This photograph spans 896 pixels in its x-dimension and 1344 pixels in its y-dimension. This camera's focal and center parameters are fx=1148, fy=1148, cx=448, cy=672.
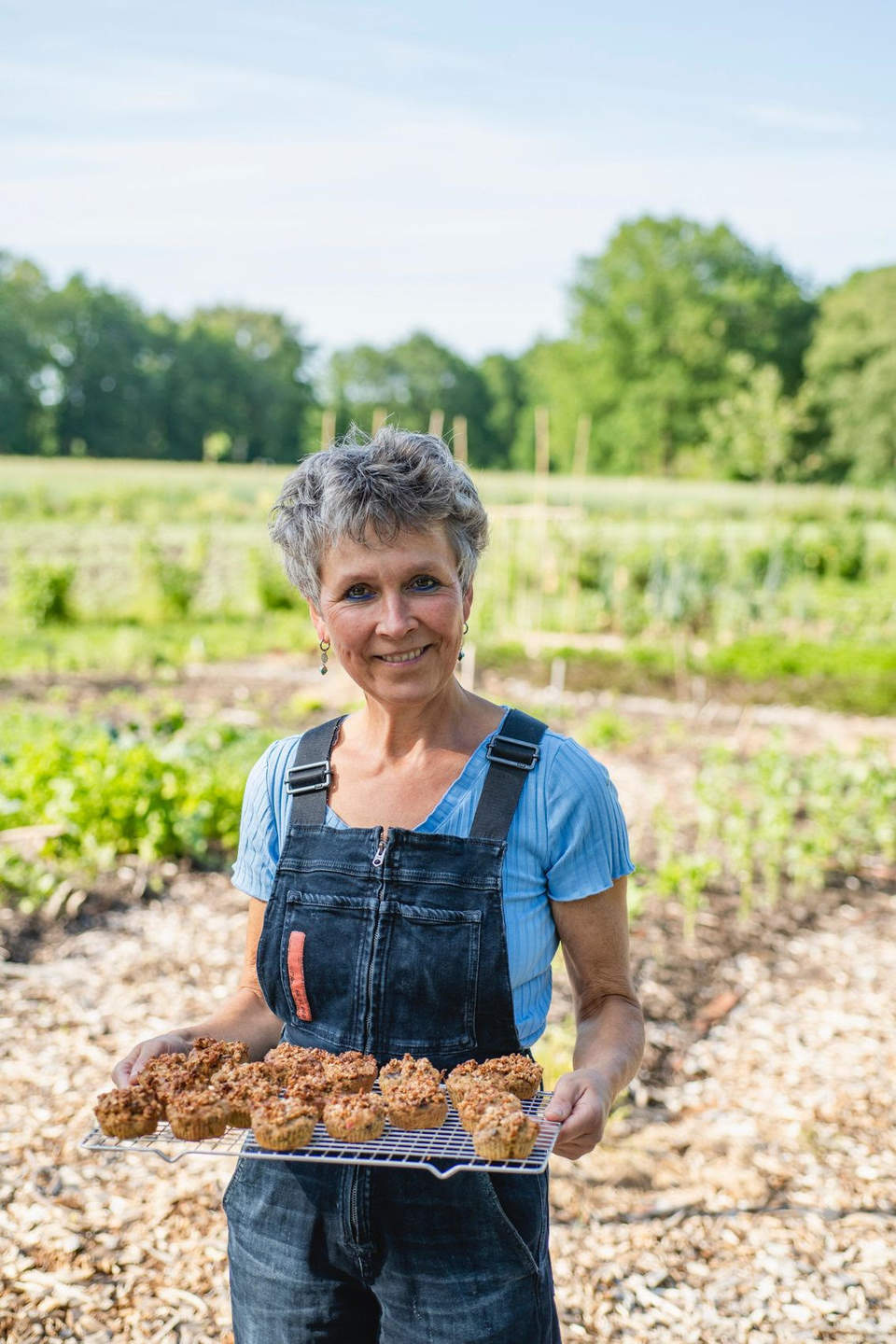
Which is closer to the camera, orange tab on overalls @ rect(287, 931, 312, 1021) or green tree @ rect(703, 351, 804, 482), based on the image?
orange tab on overalls @ rect(287, 931, 312, 1021)

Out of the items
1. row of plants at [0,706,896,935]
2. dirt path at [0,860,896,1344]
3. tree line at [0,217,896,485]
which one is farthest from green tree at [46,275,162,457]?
dirt path at [0,860,896,1344]

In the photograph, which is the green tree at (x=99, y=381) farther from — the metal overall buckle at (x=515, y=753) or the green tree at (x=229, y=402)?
the metal overall buckle at (x=515, y=753)

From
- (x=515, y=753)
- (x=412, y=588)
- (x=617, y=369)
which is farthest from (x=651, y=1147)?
(x=617, y=369)

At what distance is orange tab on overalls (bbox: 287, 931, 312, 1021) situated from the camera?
1.83 m

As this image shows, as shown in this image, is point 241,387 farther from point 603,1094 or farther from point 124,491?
point 603,1094

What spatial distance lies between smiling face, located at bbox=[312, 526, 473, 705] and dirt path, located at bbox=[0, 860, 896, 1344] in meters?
1.77

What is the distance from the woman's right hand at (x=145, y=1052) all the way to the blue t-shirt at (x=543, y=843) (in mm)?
434

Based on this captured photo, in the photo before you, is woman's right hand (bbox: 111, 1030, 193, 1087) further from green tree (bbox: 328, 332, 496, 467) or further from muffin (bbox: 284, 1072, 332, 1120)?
green tree (bbox: 328, 332, 496, 467)

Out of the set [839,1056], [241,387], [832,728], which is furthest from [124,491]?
[241,387]

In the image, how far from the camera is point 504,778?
1810 mm

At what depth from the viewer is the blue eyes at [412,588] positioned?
1.83 m

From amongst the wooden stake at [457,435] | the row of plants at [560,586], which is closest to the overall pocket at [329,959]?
the wooden stake at [457,435]

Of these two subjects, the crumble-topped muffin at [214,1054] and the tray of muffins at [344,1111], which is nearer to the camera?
the tray of muffins at [344,1111]

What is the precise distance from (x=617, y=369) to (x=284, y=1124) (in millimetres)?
58601
